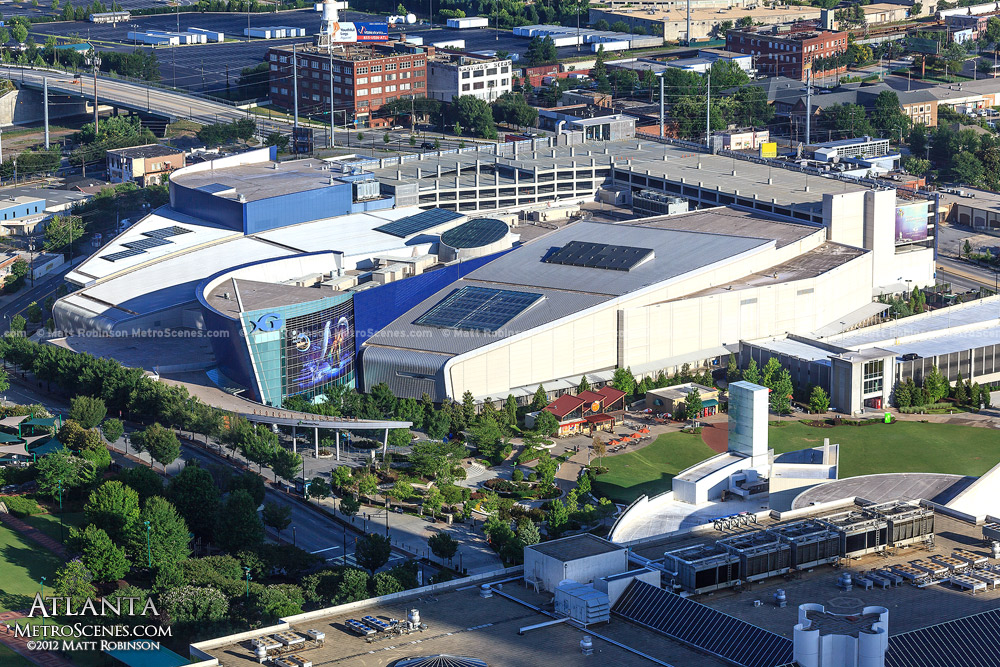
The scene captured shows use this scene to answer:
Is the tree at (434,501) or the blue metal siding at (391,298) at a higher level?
the blue metal siding at (391,298)

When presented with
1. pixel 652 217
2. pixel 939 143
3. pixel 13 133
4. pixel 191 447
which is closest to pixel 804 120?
pixel 939 143

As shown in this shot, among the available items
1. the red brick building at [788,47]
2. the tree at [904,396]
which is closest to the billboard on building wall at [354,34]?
the red brick building at [788,47]

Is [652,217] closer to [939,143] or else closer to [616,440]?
[616,440]

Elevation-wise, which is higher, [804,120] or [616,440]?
[804,120]

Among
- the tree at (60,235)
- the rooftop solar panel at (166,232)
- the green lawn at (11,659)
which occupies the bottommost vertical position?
the green lawn at (11,659)

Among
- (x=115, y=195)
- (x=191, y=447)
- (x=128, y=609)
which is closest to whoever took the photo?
(x=128, y=609)

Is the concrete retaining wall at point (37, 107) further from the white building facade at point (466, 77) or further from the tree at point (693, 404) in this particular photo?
the tree at point (693, 404)
